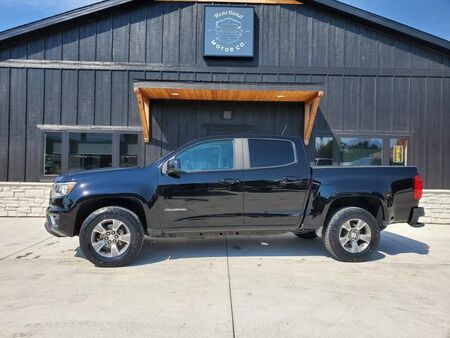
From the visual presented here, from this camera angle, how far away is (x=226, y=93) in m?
9.66

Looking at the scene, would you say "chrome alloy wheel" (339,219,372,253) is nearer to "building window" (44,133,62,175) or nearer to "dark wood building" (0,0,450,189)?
"dark wood building" (0,0,450,189)

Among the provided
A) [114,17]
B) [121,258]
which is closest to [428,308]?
[121,258]

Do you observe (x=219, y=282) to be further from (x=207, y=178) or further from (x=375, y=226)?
(x=375, y=226)

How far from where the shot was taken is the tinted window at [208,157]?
18.6 feet

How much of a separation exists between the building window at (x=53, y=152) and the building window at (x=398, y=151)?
9.41m

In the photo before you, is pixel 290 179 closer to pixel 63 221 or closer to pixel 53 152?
pixel 63 221

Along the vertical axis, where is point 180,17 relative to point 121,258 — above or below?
above

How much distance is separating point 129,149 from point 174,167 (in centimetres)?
531

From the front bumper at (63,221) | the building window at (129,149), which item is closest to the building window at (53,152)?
the building window at (129,149)

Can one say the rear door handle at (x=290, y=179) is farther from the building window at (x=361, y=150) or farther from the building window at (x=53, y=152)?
the building window at (x=53, y=152)

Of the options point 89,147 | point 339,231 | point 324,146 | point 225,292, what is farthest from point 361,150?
point 89,147

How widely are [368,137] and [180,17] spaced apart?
251 inches

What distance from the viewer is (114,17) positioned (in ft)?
34.0

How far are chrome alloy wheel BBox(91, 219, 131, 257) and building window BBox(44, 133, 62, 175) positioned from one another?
18.7 ft
